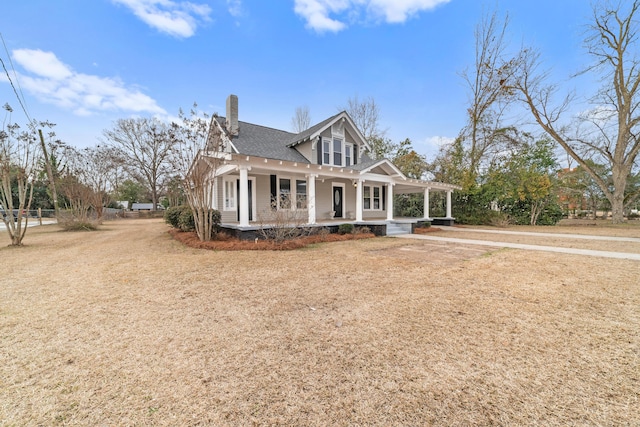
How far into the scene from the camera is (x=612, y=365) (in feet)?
7.69

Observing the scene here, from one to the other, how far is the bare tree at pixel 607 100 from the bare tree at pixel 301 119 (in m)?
19.3

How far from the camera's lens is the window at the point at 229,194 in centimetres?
1303

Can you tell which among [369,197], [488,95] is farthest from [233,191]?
[488,95]

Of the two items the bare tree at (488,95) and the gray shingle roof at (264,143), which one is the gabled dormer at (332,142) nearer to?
the gray shingle roof at (264,143)

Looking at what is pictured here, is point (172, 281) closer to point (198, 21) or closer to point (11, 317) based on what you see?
point (11, 317)

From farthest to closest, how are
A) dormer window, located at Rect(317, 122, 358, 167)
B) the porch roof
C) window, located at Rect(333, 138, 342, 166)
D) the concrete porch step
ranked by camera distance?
window, located at Rect(333, 138, 342, 166) < dormer window, located at Rect(317, 122, 358, 167) < the concrete porch step < the porch roof

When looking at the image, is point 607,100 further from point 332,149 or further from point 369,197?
point 332,149

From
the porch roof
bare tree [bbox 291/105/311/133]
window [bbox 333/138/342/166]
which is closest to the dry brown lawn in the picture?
the porch roof

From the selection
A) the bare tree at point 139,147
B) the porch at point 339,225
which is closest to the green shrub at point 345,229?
the porch at point 339,225

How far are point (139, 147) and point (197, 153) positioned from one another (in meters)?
30.7

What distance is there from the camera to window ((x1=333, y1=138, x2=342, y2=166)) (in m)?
14.9

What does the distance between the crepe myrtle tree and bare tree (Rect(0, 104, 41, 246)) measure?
5427 millimetres

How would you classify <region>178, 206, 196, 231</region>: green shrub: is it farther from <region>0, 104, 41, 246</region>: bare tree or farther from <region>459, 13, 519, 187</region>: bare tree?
<region>459, 13, 519, 187</region>: bare tree

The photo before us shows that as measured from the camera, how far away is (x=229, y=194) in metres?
13.4
